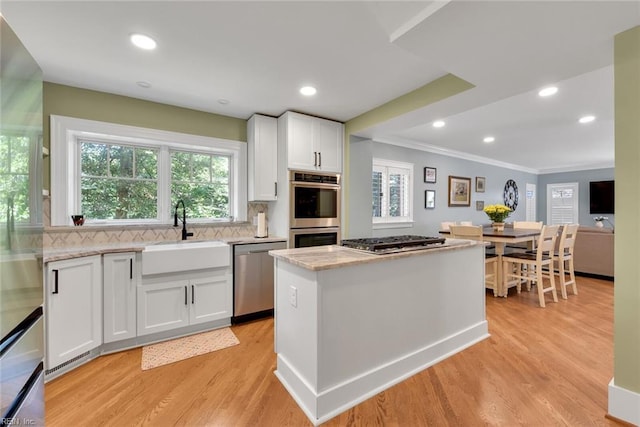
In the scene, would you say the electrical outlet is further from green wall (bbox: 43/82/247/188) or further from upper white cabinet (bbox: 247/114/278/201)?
green wall (bbox: 43/82/247/188)

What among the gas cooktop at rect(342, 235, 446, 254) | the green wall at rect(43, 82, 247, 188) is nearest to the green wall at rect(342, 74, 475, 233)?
the gas cooktop at rect(342, 235, 446, 254)

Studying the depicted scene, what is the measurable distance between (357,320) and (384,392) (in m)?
0.55

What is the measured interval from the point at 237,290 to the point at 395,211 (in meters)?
3.19

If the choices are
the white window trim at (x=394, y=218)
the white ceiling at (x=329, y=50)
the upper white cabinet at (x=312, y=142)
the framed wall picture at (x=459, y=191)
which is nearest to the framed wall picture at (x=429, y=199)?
the white window trim at (x=394, y=218)

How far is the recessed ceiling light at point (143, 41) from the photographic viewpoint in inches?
71.1

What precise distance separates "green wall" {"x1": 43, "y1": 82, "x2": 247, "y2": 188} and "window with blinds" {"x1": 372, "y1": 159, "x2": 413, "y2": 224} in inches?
93.8

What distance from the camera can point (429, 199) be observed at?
17.5 feet

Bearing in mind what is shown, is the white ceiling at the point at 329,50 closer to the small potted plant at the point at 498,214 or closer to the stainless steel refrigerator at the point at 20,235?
the stainless steel refrigerator at the point at 20,235

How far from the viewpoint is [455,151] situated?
5.69 metres

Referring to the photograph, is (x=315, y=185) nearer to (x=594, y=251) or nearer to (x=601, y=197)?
(x=594, y=251)

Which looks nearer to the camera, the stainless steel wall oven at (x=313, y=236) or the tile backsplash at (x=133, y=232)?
the tile backsplash at (x=133, y=232)

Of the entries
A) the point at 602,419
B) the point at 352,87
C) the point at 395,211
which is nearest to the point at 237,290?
the point at 352,87

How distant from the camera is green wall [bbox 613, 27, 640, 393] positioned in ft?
4.77

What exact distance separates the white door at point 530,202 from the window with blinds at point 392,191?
17.8ft
